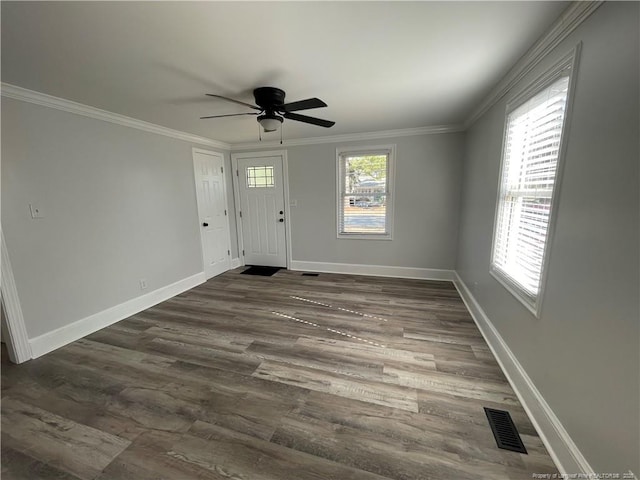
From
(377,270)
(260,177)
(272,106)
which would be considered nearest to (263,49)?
(272,106)

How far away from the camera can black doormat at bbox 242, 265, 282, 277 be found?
473 centimetres

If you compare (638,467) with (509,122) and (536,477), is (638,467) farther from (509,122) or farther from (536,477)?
(509,122)

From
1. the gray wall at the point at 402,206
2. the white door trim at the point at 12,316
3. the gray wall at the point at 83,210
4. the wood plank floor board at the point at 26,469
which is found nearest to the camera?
the wood plank floor board at the point at 26,469

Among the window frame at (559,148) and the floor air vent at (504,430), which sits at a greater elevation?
the window frame at (559,148)

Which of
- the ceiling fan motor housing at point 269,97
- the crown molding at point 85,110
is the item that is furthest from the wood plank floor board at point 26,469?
the ceiling fan motor housing at point 269,97

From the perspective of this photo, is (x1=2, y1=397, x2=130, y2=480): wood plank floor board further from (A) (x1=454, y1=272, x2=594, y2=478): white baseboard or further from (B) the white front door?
(B) the white front door

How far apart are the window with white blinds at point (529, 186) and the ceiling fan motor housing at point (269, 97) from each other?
197 centimetres

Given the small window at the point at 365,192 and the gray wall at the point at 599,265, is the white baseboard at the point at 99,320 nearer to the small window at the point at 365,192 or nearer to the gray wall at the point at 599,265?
the small window at the point at 365,192

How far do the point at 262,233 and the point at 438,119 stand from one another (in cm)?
352

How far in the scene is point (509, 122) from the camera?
7.25 ft

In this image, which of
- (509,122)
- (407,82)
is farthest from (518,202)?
(407,82)

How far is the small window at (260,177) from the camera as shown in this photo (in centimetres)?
477

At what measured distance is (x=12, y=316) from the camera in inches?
87.5

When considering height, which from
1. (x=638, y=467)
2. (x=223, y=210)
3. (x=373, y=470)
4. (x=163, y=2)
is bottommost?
(x=373, y=470)
